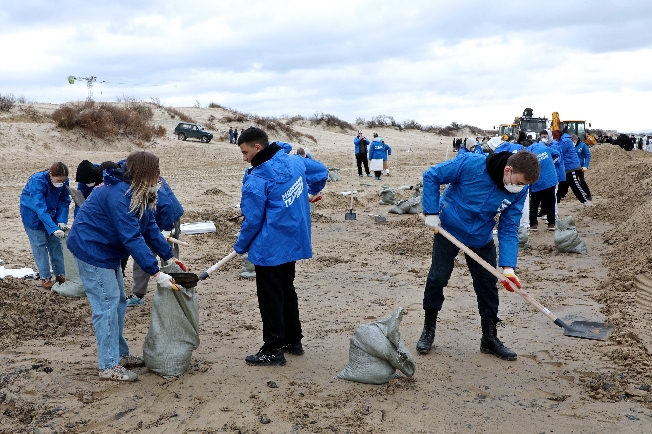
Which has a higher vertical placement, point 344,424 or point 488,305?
point 488,305

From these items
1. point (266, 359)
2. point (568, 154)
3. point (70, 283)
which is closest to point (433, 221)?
point (266, 359)

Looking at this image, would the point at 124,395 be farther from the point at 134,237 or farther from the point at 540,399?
the point at 540,399

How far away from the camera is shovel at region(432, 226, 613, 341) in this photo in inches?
163

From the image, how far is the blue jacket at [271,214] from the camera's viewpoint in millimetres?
3922

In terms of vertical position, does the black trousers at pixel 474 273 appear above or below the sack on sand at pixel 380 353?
above

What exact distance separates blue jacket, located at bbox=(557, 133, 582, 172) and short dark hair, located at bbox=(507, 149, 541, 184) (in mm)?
8022

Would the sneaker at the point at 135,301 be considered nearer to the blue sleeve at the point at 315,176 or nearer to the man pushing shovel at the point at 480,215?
the blue sleeve at the point at 315,176

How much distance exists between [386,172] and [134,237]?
17.2m

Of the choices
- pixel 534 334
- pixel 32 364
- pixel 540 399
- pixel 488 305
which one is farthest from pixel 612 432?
pixel 32 364

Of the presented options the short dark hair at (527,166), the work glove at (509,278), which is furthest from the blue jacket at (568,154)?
the short dark hair at (527,166)

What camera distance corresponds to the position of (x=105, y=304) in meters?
3.82

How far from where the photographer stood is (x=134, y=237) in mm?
3607

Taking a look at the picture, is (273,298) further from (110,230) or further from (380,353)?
(110,230)

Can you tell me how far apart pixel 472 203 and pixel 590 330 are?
5.45 feet
